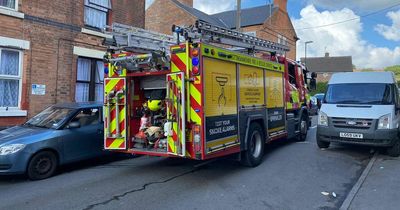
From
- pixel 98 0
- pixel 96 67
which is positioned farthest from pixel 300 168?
pixel 98 0

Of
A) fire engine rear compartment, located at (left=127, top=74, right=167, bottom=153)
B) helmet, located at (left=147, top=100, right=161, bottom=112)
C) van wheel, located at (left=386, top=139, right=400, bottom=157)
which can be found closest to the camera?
fire engine rear compartment, located at (left=127, top=74, right=167, bottom=153)

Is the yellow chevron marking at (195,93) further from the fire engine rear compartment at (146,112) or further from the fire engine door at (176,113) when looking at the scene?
the fire engine rear compartment at (146,112)

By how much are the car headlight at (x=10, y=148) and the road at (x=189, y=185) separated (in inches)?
25.2

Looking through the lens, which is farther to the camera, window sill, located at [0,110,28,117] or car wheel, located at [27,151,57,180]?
window sill, located at [0,110,28,117]

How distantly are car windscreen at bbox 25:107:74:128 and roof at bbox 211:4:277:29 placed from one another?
27.6 meters

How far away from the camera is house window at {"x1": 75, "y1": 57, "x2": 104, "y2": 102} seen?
12164 millimetres

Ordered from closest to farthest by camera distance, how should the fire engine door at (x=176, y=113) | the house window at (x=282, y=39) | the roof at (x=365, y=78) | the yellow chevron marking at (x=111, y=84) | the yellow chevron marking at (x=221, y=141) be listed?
the fire engine door at (x=176, y=113)
the yellow chevron marking at (x=221, y=141)
the yellow chevron marking at (x=111, y=84)
the roof at (x=365, y=78)
the house window at (x=282, y=39)

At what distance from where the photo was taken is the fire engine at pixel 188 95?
6.15 meters

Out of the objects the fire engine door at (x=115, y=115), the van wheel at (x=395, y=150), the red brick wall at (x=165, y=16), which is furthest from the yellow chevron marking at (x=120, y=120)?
the red brick wall at (x=165, y=16)

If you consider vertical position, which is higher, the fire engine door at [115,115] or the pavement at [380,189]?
the fire engine door at [115,115]

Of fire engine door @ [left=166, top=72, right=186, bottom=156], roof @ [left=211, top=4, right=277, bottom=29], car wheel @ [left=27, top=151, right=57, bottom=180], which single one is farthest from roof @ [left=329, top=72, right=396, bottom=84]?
roof @ [left=211, top=4, right=277, bottom=29]

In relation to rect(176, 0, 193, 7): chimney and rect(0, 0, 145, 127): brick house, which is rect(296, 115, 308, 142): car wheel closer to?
rect(0, 0, 145, 127): brick house

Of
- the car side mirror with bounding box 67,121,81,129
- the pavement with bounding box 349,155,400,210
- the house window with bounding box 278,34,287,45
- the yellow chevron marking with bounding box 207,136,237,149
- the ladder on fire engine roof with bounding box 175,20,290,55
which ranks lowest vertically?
the pavement with bounding box 349,155,400,210

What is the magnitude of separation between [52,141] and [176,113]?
2773 millimetres
